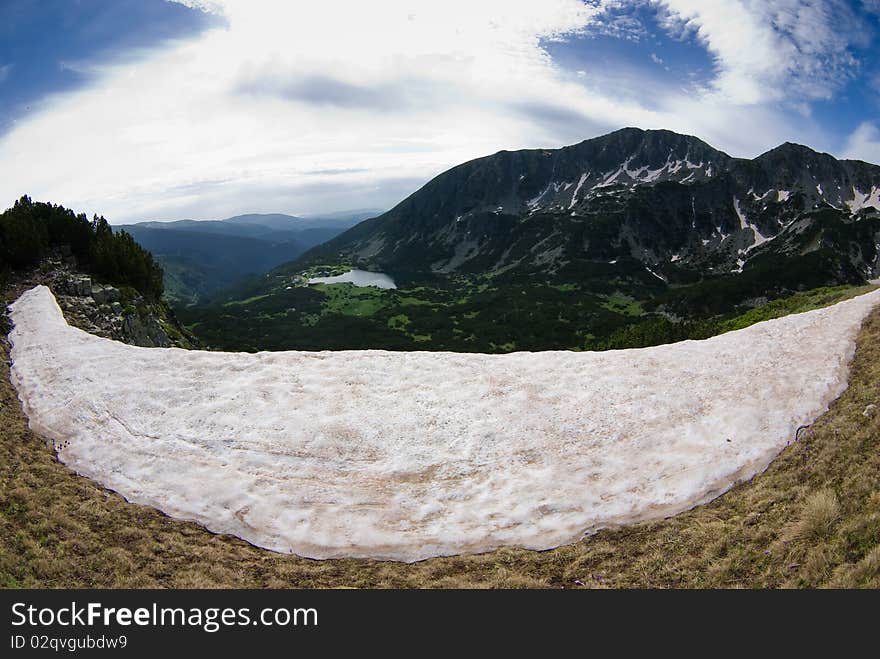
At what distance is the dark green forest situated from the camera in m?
36.2

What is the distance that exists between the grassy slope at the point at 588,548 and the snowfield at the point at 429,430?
65 cm

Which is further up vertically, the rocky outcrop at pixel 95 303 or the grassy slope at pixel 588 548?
the rocky outcrop at pixel 95 303

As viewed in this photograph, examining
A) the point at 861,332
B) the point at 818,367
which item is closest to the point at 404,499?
the point at 818,367

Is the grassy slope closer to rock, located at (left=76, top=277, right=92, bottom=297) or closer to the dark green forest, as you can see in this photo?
rock, located at (left=76, top=277, right=92, bottom=297)

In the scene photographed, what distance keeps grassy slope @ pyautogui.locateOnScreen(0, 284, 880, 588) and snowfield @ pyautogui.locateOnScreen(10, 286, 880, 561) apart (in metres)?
0.65

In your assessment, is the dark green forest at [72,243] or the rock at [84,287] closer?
the rock at [84,287]

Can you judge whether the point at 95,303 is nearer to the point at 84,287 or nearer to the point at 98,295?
the point at 98,295

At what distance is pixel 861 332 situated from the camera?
19.9 meters

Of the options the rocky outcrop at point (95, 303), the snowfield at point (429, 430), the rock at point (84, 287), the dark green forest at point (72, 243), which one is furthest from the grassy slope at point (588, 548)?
the dark green forest at point (72, 243)

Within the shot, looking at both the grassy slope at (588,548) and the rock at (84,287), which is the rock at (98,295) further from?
→ the grassy slope at (588,548)

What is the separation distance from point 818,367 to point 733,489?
8.69m

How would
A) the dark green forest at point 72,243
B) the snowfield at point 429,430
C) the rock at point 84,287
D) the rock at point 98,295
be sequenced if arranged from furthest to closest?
the dark green forest at point 72,243, the rock at point 98,295, the rock at point 84,287, the snowfield at point 429,430

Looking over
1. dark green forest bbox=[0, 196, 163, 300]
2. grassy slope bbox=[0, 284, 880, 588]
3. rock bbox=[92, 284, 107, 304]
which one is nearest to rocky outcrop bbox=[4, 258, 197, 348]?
rock bbox=[92, 284, 107, 304]

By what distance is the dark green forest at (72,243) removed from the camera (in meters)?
36.2
